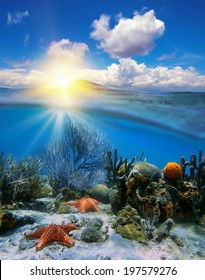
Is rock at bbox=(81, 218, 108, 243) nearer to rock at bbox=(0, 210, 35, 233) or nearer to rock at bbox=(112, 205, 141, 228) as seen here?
rock at bbox=(112, 205, 141, 228)

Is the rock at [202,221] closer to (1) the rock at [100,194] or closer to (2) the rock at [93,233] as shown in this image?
(2) the rock at [93,233]

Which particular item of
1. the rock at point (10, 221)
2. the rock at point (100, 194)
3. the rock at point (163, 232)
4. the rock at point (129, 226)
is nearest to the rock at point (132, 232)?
the rock at point (129, 226)

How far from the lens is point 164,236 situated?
5.79 meters

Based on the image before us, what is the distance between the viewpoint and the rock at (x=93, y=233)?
5426 mm

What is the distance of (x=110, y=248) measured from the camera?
5090 mm

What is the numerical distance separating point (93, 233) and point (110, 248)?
1.80 feet

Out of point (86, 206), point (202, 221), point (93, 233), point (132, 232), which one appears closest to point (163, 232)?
point (132, 232)

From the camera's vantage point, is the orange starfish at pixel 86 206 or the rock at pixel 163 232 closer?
the rock at pixel 163 232

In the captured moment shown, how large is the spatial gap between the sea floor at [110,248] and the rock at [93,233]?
88 mm

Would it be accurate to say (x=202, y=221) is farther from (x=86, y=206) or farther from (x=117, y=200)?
(x=86, y=206)

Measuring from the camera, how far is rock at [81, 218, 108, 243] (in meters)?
5.43

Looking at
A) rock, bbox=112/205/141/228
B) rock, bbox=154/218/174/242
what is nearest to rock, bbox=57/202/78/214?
rock, bbox=112/205/141/228

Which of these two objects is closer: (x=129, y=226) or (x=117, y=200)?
(x=129, y=226)
